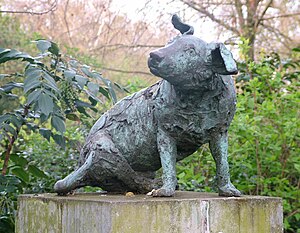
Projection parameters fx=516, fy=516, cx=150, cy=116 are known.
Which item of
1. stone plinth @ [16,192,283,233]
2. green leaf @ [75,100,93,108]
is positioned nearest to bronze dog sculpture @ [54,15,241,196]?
stone plinth @ [16,192,283,233]

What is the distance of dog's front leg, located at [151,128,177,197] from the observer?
235cm

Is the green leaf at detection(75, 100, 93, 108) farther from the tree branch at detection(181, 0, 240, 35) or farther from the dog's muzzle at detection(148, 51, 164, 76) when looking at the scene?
the tree branch at detection(181, 0, 240, 35)

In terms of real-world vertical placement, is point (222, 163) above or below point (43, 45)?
below

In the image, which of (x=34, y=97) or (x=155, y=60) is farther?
(x=34, y=97)

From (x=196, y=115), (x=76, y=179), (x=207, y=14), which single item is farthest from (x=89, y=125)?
(x=207, y=14)

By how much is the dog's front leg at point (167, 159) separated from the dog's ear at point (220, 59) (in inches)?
16.7

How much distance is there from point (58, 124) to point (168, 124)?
850 mm

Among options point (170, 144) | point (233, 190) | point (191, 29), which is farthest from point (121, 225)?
point (191, 29)

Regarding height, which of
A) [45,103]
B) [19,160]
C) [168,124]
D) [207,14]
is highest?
[207,14]

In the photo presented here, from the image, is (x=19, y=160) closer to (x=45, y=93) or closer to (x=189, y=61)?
(x=45, y=93)

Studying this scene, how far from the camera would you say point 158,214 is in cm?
216

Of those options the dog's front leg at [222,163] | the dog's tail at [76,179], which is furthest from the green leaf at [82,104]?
the dog's front leg at [222,163]

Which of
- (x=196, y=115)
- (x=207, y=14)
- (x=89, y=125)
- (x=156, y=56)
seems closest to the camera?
(x=156, y=56)

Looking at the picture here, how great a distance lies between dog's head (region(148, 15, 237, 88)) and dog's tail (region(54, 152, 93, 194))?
678 mm
